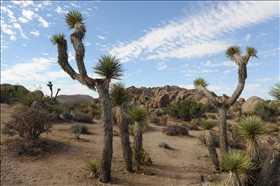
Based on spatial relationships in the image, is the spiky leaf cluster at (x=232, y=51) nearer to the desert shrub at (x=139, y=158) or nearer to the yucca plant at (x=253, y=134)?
the yucca plant at (x=253, y=134)

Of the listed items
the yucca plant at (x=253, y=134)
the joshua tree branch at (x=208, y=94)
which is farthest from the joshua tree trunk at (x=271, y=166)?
the joshua tree branch at (x=208, y=94)

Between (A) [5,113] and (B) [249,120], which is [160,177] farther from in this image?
(A) [5,113]

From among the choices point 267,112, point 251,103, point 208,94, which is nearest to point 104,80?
point 208,94

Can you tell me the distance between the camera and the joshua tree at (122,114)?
28.8 ft

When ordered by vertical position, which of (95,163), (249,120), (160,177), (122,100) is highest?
(122,100)

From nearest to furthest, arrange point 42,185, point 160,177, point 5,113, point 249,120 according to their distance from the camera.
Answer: point 42,185, point 249,120, point 160,177, point 5,113

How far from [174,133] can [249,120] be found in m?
9.40

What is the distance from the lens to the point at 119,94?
29.9ft

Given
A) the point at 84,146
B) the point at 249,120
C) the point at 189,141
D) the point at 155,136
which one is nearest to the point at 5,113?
the point at 84,146

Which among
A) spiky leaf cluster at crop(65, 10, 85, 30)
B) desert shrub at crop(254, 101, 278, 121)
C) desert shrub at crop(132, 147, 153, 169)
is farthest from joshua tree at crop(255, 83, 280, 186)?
desert shrub at crop(254, 101, 278, 121)

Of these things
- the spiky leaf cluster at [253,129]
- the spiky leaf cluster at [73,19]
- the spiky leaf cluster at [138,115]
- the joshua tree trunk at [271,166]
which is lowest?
the joshua tree trunk at [271,166]

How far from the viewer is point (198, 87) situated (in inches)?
410

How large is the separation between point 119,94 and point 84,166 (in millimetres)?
3136

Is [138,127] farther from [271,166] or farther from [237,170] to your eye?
[271,166]
